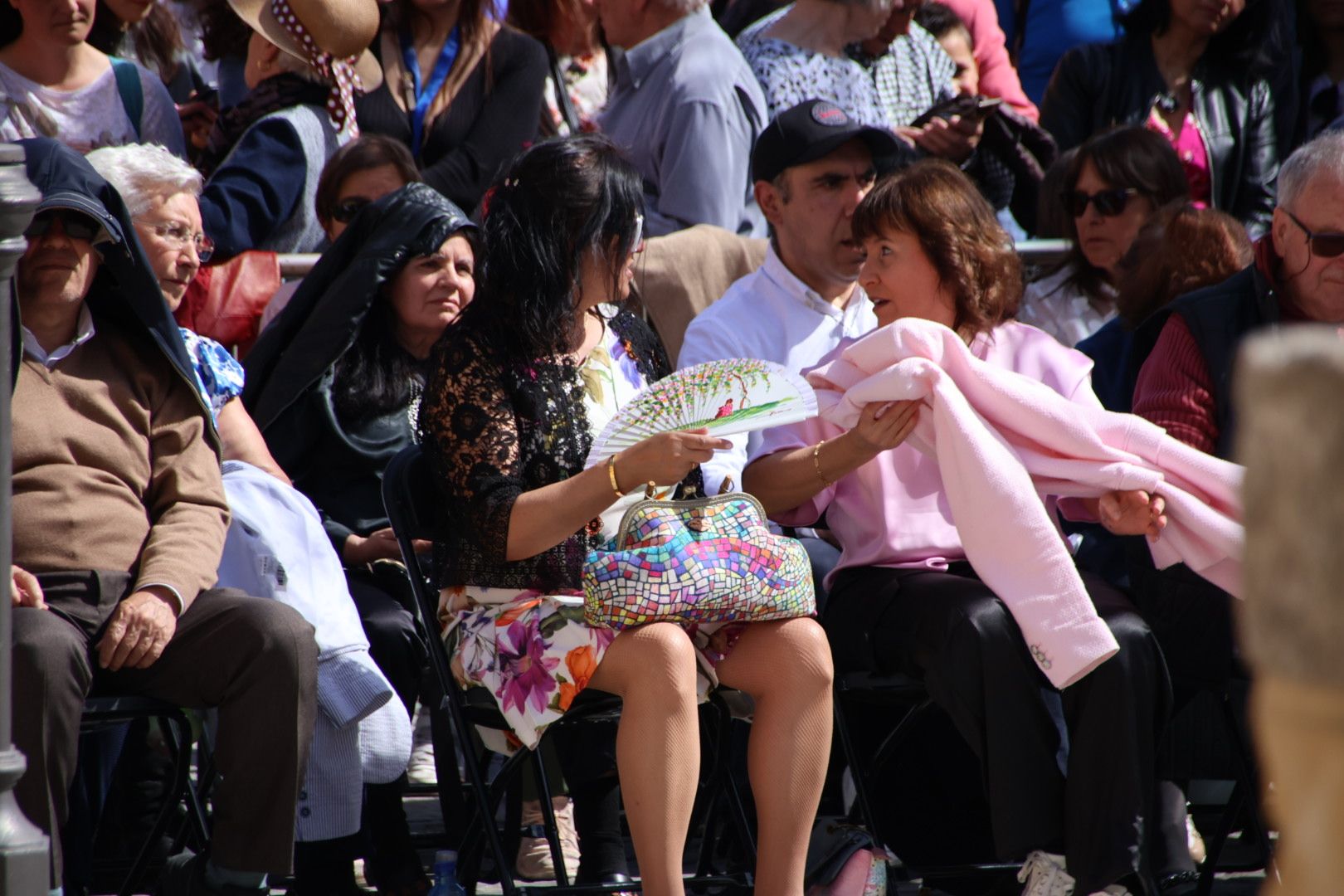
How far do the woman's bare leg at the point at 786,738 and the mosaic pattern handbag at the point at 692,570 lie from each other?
65mm

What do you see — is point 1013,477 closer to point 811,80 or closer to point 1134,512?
point 1134,512

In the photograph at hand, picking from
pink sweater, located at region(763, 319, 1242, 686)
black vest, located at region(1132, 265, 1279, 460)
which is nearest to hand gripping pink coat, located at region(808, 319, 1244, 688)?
pink sweater, located at region(763, 319, 1242, 686)

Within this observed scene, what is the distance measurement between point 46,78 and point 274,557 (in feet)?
7.73

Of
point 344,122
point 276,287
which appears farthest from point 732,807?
point 344,122

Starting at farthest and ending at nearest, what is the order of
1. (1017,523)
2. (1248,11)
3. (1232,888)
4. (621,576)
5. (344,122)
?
(1248,11), (344,122), (1232,888), (1017,523), (621,576)

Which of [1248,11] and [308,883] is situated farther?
[1248,11]

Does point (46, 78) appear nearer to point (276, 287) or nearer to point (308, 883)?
point (276, 287)

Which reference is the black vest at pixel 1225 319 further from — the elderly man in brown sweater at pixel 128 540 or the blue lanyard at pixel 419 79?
the blue lanyard at pixel 419 79

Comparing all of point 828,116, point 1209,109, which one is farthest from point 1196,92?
point 828,116

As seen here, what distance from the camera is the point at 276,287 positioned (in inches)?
198

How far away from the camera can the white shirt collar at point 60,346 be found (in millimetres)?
3494

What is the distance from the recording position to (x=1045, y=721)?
11.6 feet

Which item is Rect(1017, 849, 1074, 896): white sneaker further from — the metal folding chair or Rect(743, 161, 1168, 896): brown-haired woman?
the metal folding chair

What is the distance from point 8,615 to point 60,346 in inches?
41.4
